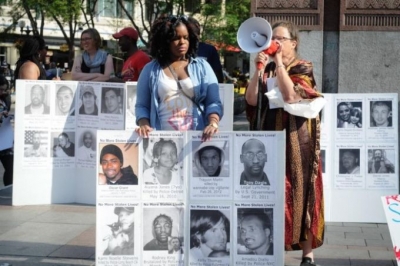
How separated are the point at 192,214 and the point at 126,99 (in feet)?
10.6

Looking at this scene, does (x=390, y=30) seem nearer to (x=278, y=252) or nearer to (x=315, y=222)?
(x=315, y=222)

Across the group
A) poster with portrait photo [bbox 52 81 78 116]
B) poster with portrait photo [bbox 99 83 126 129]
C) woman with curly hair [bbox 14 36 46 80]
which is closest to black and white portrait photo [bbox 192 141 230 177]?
poster with portrait photo [bbox 99 83 126 129]

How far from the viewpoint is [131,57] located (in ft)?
28.8

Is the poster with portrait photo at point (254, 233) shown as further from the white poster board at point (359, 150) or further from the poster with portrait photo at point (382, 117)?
the poster with portrait photo at point (382, 117)

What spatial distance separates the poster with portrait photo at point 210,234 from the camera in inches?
196

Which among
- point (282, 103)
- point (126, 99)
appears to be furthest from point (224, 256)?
point (126, 99)

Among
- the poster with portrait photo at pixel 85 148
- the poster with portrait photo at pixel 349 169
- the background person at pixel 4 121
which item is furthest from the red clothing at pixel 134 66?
the poster with portrait photo at pixel 349 169

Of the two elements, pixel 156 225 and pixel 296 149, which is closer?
pixel 156 225

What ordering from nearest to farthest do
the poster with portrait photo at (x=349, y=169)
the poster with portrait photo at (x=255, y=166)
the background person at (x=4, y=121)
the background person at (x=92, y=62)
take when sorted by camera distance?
the poster with portrait photo at (x=255, y=166) → the poster with portrait photo at (x=349, y=169) → the background person at (x=92, y=62) → the background person at (x=4, y=121)

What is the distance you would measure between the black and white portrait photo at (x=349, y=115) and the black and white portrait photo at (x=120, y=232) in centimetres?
313

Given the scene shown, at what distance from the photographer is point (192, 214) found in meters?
5.01

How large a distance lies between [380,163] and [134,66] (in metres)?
2.84

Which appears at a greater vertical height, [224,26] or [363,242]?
[224,26]

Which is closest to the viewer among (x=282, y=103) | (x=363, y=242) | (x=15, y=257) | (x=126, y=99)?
(x=282, y=103)
